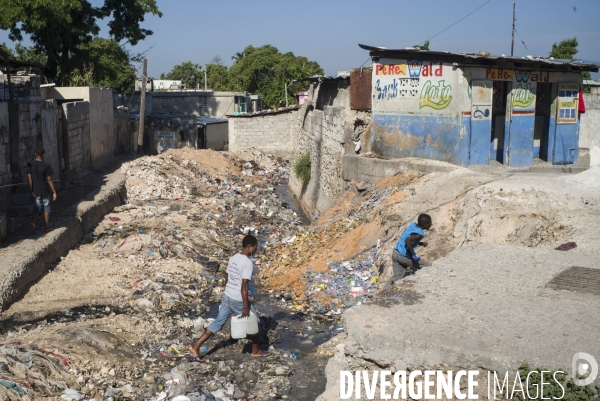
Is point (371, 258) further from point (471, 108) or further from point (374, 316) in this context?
point (374, 316)

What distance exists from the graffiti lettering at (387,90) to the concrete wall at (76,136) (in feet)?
24.6

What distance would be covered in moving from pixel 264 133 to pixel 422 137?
1665 cm

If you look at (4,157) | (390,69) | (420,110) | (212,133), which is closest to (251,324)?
(4,157)

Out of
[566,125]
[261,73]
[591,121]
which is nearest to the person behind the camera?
[566,125]

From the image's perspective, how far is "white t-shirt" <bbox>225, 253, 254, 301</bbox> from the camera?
6.32 meters

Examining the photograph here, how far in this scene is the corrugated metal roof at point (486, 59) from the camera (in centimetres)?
1215

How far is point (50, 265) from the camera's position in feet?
31.4

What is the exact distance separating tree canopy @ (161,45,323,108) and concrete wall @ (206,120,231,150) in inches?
171

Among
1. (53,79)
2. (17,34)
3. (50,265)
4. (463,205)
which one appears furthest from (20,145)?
(53,79)

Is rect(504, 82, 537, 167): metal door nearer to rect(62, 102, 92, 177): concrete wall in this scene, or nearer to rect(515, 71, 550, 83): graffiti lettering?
rect(515, 71, 550, 83): graffiti lettering

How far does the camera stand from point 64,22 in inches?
829

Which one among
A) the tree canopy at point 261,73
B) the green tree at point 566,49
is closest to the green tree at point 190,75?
the tree canopy at point 261,73

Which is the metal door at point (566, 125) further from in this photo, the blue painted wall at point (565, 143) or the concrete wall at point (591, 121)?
the concrete wall at point (591, 121)

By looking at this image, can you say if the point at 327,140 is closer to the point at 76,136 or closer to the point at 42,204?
the point at 76,136
